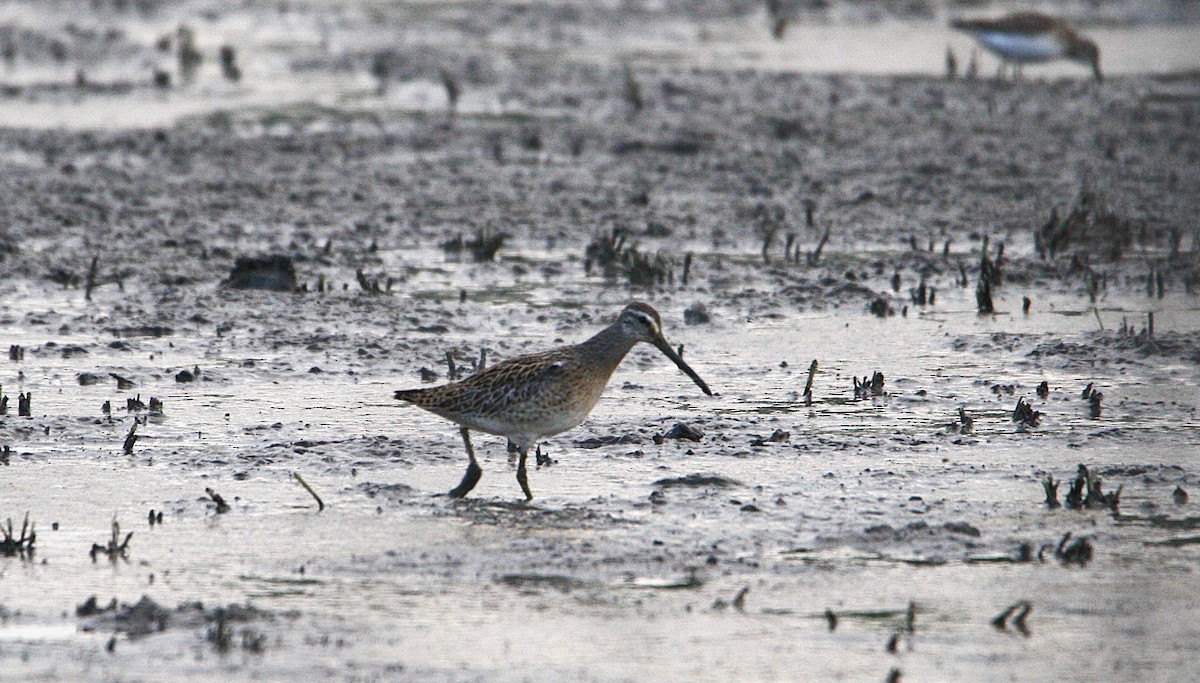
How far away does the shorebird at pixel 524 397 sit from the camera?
8227 mm

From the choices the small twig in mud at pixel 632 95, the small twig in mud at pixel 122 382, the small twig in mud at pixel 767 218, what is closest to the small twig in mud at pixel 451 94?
the small twig in mud at pixel 632 95

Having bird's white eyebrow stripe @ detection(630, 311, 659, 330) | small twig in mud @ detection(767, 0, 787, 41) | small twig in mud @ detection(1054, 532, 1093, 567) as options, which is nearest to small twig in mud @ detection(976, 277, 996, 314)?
bird's white eyebrow stripe @ detection(630, 311, 659, 330)

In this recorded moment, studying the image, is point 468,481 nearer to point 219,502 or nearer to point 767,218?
point 219,502

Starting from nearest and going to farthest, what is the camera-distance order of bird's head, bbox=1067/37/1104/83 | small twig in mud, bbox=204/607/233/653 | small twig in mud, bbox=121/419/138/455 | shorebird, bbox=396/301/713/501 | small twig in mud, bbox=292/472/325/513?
small twig in mud, bbox=204/607/233/653
small twig in mud, bbox=292/472/325/513
shorebird, bbox=396/301/713/501
small twig in mud, bbox=121/419/138/455
bird's head, bbox=1067/37/1104/83

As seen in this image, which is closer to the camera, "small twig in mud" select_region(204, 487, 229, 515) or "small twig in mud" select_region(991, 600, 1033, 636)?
"small twig in mud" select_region(991, 600, 1033, 636)

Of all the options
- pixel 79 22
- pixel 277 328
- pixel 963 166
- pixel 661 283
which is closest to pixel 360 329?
pixel 277 328

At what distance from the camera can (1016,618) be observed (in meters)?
6.57

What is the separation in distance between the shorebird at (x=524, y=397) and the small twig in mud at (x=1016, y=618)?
2.31 m

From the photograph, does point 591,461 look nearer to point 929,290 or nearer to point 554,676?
point 554,676

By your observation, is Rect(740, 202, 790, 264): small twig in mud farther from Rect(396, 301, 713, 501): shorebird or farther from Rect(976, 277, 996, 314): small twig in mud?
Rect(396, 301, 713, 501): shorebird

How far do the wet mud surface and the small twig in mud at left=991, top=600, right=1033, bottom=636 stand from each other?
33 mm

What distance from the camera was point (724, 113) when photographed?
1873 centimetres

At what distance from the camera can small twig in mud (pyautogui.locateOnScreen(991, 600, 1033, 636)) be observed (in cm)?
649

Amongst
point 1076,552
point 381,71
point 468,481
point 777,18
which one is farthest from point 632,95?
point 1076,552
